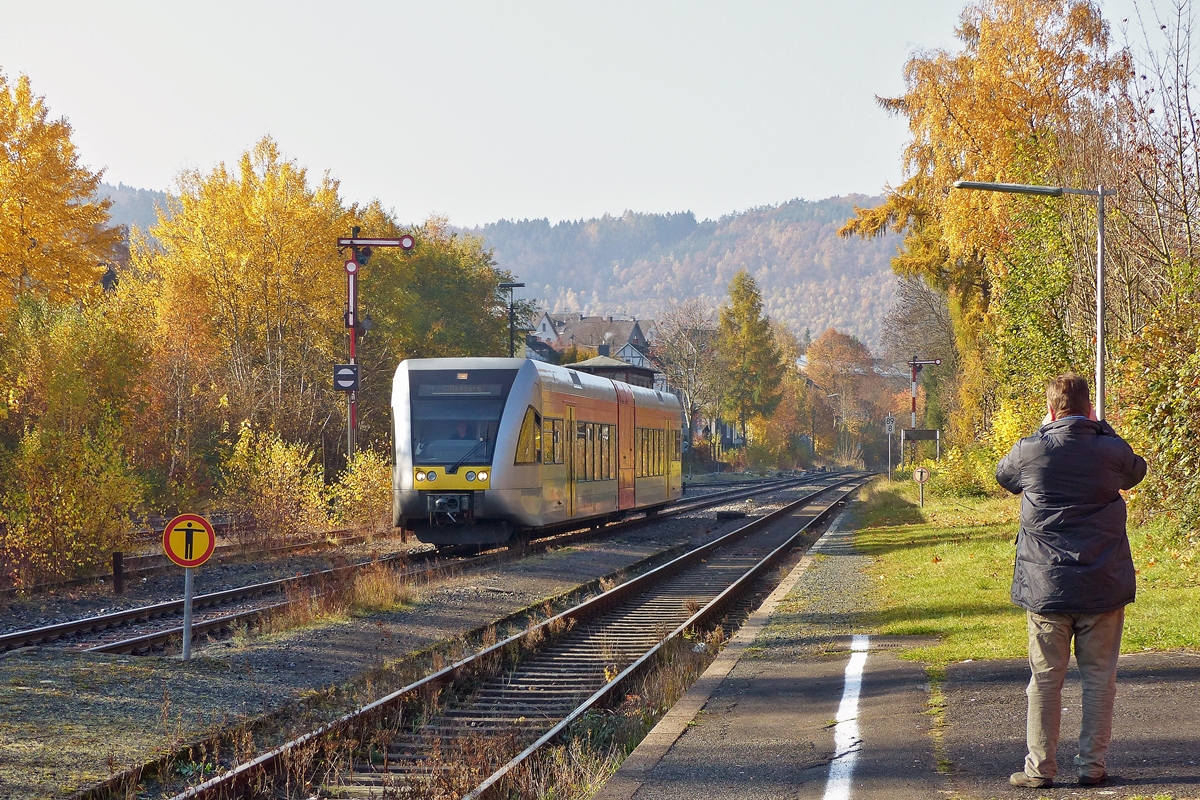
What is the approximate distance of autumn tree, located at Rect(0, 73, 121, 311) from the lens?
32281 mm

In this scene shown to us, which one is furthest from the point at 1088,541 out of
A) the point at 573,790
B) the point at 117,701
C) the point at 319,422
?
the point at 319,422

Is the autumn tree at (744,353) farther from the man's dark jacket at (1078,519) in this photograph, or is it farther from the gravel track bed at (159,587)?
the man's dark jacket at (1078,519)

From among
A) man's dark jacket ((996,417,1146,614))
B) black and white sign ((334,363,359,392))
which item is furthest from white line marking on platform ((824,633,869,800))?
black and white sign ((334,363,359,392))

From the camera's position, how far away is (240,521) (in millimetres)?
24047

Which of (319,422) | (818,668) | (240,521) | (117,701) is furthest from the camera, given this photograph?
(319,422)

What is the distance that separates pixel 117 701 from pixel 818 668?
5.44 meters

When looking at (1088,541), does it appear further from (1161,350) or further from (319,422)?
(319,422)

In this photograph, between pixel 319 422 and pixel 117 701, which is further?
pixel 319 422

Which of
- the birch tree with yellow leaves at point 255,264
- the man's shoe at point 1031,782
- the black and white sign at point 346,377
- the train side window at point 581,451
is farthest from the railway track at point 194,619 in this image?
the birch tree with yellow leaves at point 255,264

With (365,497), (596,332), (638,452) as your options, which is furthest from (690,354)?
(596,332)

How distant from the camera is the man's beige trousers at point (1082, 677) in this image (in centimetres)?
576

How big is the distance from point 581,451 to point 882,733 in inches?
672

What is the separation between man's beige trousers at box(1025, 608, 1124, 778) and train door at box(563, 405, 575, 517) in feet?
57.1

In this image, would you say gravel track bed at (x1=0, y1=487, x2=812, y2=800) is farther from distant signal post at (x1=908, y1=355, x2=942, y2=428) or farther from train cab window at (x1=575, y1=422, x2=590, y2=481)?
distant signal post at (x1=908, y1=355, x2=942, y2=428)
